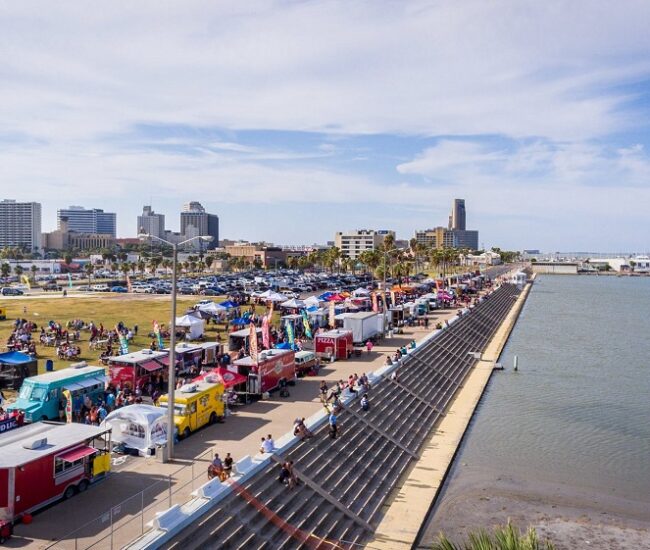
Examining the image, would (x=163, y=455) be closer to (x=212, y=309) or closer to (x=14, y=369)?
(x=14, y=369)

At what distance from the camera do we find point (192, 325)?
4619cm

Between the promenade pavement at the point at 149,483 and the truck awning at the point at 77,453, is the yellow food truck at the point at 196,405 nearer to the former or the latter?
the promenade pavement at the point at 149,483

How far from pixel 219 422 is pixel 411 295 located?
58.5 metres

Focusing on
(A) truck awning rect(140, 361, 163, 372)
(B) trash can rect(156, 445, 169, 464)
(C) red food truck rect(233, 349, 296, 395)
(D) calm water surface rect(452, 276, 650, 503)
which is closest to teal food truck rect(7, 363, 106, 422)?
(A) truck awning rect(140, 361, 163, 372)

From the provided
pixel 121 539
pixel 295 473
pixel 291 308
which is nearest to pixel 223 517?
pixel 121 539

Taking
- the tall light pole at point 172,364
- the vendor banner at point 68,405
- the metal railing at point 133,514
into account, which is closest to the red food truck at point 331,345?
the vendor banner at point 68,405

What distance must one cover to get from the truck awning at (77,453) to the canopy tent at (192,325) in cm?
2743

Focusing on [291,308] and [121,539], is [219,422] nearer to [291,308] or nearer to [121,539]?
[121,539]

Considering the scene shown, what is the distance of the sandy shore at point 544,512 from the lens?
2112cm

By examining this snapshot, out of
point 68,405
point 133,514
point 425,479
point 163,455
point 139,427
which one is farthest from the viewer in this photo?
point 425,479

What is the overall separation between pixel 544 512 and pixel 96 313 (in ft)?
157

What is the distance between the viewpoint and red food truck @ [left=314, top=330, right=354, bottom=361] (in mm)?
41469

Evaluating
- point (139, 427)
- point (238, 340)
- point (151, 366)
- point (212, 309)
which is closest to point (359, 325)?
point (238, 340)

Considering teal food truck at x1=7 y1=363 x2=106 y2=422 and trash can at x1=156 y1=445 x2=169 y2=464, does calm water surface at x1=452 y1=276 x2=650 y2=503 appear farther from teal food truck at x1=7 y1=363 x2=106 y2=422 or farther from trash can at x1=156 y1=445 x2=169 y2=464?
teal food truck at x1=7 y1=363 x2=106 y2=422
